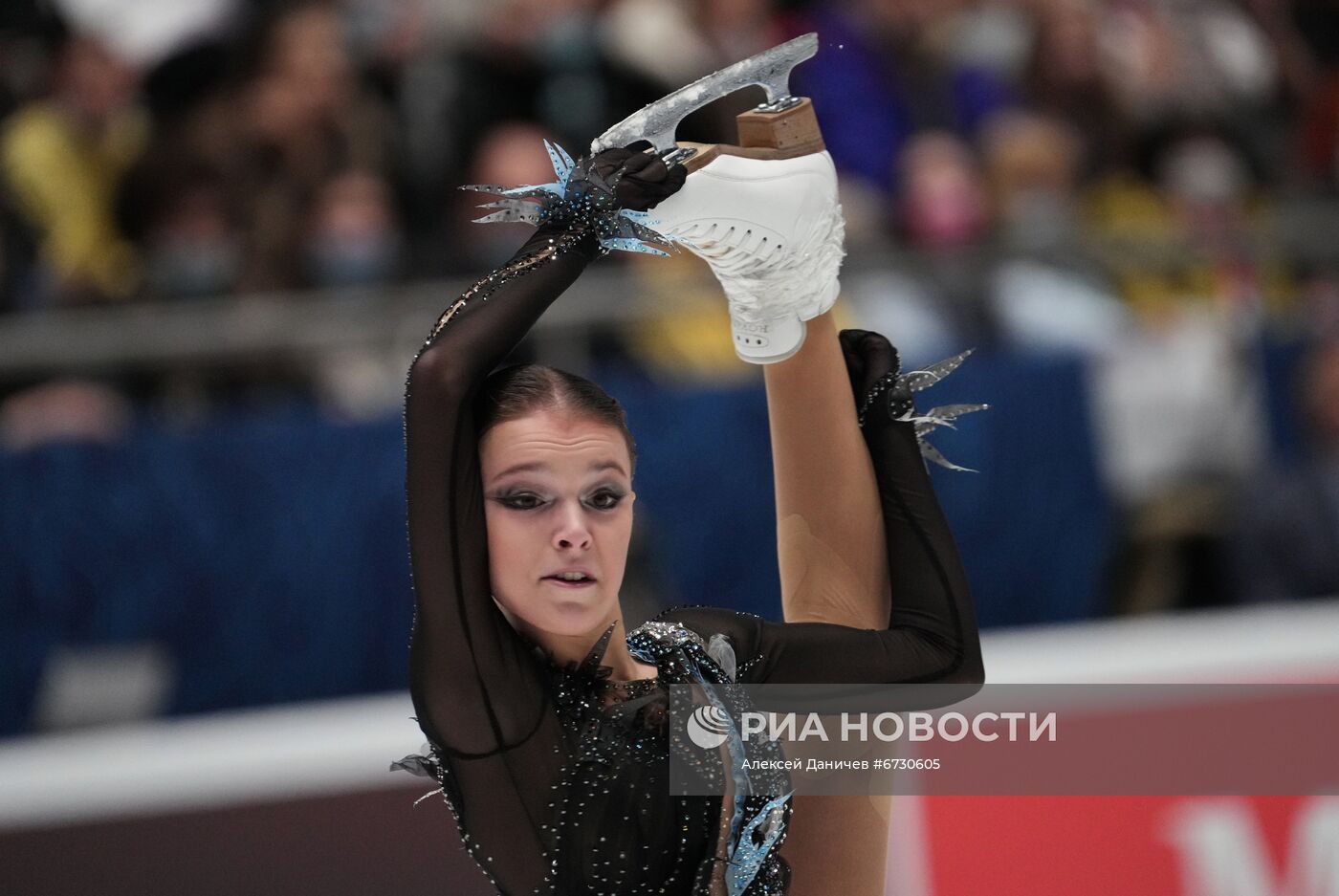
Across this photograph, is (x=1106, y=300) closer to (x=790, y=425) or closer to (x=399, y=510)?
(x=399, y=510)

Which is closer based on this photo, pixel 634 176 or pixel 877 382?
pixel 634 176

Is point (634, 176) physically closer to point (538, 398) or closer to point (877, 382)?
point (538, 398)

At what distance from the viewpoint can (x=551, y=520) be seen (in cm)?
167

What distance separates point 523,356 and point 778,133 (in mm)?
2720

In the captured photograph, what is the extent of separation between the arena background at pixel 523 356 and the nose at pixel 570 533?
124cm

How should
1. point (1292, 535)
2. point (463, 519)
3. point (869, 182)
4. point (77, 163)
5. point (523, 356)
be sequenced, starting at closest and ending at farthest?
point (463, 519) → point (1292, 535) → point (523, 356) → point (77, 163) → point (869, 182)

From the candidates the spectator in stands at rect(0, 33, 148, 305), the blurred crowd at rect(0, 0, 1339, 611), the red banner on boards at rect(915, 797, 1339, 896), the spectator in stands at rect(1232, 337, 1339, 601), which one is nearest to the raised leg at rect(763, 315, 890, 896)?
the red banner on boards at rect(915, 797, 1339, 896)

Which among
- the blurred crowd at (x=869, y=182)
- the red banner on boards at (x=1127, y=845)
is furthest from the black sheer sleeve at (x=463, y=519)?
the blurred crowd at (x=869, y=182)

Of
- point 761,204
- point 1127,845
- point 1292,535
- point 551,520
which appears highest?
point 1292,535

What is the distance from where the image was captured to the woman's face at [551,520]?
1.67 meters

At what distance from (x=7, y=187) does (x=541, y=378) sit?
3.47 meters
